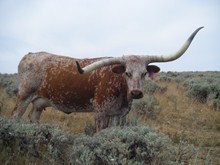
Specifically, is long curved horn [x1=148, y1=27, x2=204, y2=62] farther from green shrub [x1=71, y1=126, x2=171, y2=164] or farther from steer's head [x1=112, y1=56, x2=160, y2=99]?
green shrub [x1=71, y1=126, x2=171, y2=164]

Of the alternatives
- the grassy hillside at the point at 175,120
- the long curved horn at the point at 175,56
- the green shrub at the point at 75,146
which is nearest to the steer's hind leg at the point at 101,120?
the grassy hillside at the point at 175,120

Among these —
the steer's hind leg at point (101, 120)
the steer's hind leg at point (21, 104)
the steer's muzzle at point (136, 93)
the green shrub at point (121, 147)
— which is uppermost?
the steer's muzzle at point (136, 93)

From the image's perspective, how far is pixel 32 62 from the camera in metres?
6.25

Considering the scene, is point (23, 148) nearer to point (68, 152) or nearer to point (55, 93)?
point (68, 152)

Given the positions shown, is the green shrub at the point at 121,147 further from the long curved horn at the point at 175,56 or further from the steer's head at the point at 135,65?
the long curved horn at the point at 175,56

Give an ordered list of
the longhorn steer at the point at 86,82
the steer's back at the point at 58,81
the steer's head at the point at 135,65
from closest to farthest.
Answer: the steer's head at the point at 135,65
the longhorn steer at the point at 86,82
the steer's back at the point at 58,81

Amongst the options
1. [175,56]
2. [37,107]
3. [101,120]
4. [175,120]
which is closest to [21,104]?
[37,107]

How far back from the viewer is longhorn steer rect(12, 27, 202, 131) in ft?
16.5

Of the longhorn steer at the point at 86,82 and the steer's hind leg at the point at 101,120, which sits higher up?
the longhorn steer at the point at 86,82

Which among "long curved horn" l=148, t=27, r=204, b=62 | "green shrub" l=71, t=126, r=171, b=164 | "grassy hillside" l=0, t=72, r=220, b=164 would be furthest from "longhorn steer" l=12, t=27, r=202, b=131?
"green shrub" l=71, t=126, r=171, b=164

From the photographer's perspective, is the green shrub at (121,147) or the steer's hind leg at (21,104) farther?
the steer's hind leg at (21,104)

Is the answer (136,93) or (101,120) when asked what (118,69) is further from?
(101,120)

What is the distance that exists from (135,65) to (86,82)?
3.43 feet

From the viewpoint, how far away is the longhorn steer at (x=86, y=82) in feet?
16.5
